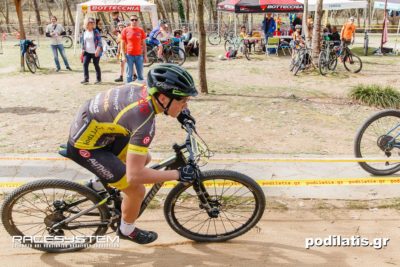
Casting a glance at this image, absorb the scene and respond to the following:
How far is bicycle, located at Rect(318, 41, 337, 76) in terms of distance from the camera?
15.0 m

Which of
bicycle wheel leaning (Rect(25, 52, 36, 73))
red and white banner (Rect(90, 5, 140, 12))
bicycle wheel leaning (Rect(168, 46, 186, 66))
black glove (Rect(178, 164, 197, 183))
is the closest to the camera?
black glove (Rect(178, 164, 197, 183))

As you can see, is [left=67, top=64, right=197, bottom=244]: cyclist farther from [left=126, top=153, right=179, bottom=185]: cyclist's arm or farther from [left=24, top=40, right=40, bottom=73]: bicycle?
[left=24, top=40, right=40, bottom=73]: bicycle

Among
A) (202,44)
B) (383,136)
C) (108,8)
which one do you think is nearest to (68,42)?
(108,8)

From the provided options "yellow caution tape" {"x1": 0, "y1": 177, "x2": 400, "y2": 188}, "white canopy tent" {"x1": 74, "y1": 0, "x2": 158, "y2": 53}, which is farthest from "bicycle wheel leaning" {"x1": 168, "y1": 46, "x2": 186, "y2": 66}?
A: "yellow caution tape" {"x1": 0, "y1": 177, "x2": 400, "y2": 188}

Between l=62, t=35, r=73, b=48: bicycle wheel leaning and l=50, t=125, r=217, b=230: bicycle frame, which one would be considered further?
l=62, t=35, r=73, b=48: bicycle wheel leaning

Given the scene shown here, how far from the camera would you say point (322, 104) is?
35.2ft

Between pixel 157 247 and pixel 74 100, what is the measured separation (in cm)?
750

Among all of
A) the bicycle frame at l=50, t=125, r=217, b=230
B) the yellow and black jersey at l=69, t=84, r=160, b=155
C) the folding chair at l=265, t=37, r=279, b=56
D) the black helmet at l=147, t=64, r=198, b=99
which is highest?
the black helmet at l=147, t=64, r=198, b=99

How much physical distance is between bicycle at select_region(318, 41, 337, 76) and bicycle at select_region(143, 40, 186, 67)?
5734 millimetres

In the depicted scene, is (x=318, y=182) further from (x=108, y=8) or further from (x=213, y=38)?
(x=213, y=38)

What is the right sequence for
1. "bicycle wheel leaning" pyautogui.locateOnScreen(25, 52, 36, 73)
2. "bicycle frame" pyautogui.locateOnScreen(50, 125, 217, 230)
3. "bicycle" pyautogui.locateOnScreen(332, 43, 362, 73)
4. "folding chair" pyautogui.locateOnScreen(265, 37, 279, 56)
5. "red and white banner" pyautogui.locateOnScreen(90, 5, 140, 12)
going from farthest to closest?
"folding chair" pyautogui.locateOnScreen(265, 37, 279, 56)
"red and white banner" pyautogui.locateOnScreen(90, 5, 140, 12)
"bicycle" pyautogui.locateOnScreen(332, 43, 362, 73)
"bicycle wheel leaning" pyautogui.locateOnScreen(25, 52, 36, 73)
"bicycle frame" pyautogui.locateOnScreen(50, 125, 217, 230)

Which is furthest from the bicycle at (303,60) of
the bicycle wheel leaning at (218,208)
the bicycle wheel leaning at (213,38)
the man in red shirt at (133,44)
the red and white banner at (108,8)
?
the bicycle wheel leaning at (213,38)

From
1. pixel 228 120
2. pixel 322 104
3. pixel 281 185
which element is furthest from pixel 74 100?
pixel 281 185

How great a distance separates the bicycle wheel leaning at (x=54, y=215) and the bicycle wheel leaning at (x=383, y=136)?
3.58m
